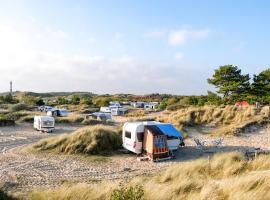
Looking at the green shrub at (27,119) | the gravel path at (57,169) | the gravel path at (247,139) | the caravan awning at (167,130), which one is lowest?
the gravel path at (57,169)

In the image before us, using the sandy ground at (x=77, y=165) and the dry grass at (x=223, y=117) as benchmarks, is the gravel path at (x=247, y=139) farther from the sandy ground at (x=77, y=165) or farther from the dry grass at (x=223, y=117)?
the dry grass at (x=223, y=117)

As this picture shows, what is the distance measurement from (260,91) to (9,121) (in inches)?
1045

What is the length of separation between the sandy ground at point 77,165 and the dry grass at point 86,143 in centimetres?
107

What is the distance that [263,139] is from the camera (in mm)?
24859

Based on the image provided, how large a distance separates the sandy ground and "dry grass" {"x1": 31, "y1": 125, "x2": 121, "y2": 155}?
3.51ft

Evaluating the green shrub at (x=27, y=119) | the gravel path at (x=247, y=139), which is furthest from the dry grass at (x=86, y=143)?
the green shrub at (x=27, y=119)

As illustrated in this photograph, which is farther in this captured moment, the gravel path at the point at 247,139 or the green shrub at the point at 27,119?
the green shrub at the point at 27,119

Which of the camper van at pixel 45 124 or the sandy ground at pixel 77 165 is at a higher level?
the camper van at pixel 45 124

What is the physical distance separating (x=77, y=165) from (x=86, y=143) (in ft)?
11.4

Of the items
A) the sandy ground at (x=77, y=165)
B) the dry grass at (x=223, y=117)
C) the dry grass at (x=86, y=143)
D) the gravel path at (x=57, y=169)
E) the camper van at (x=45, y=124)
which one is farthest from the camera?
the camper van at (x=45, y=124)

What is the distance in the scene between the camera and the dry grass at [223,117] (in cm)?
2841

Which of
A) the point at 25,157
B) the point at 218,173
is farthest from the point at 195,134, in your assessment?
the point at 218,173

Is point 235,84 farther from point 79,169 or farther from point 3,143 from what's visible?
point 79,169

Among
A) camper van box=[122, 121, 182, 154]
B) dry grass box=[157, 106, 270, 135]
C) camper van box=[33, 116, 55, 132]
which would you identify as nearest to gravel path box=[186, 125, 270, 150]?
dry grass box=[157, 106, 270, 135]
